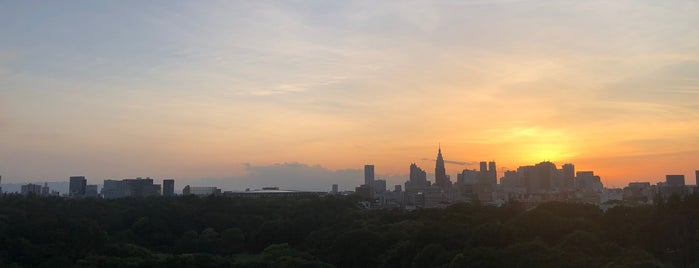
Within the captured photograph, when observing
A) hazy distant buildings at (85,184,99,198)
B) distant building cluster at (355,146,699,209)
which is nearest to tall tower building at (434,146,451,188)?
distant building cluster at (355,146,699,209)

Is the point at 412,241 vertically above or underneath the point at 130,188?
underneath

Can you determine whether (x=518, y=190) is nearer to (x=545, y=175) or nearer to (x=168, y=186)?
(x=545, y=175)

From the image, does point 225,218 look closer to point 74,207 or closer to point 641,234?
point 74,207

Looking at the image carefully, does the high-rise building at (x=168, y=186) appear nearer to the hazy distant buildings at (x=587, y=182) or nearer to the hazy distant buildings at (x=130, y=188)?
the hazy distant buildings at (x=130, y=188)

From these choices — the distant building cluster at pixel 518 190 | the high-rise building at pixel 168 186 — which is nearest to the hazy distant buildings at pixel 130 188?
the high-rise building at pixel 168 186

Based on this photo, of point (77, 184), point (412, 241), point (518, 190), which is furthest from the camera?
point (77, 184)

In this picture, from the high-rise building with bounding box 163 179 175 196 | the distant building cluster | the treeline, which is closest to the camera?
the treeline

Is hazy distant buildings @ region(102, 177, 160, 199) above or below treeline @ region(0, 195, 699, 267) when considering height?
above

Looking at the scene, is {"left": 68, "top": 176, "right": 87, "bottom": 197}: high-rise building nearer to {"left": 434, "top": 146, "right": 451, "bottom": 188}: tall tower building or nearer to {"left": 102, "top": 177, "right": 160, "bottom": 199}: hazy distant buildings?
{"left": 102, "top": 177, "right": 160, "bottom": 199}: hazy distant buildings

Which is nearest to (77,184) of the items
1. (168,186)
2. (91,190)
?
(91,190)

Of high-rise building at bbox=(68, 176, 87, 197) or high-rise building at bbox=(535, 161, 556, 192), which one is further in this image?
high-rise building at bbox=(68, 176, 87, 197)
